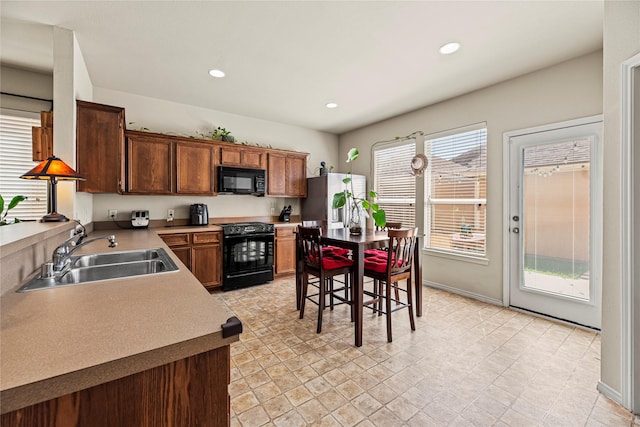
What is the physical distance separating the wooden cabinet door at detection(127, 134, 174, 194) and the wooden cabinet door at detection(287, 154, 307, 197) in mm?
1857

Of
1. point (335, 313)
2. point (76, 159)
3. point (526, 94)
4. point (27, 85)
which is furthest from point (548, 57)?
point (27, 85)

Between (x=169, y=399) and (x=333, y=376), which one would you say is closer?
(x=169, y=399)

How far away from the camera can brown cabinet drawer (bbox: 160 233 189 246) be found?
356 cm

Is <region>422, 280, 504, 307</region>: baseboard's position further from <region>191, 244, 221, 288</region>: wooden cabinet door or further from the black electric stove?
<region>191, 244, 221, 288</region>: wooden cabinet door

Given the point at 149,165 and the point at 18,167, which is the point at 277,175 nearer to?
the point at 149,165

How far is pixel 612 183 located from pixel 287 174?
3.99m

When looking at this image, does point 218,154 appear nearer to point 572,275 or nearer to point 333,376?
point 333,376

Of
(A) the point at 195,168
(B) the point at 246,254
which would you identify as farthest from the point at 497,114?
(A) the point at 195,168

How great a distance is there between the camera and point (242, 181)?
438 centimetres

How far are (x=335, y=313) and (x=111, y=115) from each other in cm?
312

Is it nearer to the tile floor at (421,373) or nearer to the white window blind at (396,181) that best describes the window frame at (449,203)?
the white window blind at (396,181)

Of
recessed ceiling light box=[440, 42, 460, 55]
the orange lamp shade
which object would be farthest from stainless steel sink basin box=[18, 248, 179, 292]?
recessed ceiling light box=[440, 42, 460, 55]

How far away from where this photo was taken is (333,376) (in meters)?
2.02

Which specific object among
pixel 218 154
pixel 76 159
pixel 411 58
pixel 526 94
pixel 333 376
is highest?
pixel 411 58
